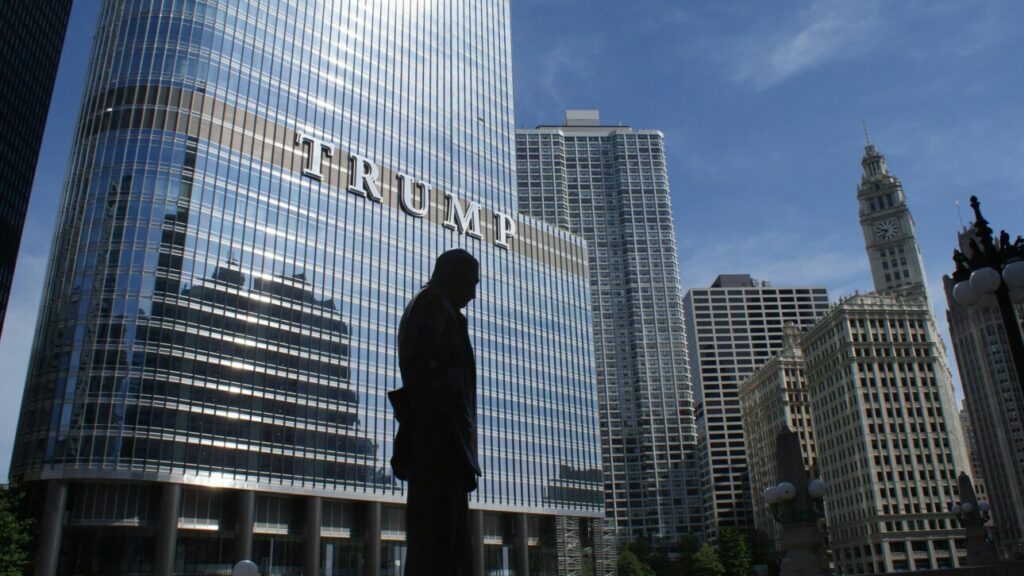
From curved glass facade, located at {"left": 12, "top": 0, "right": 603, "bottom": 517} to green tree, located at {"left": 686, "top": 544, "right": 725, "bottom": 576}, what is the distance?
32.1 meters

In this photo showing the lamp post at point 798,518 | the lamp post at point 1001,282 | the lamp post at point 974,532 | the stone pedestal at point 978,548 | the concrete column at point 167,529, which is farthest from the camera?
the concrete column at point 167,529

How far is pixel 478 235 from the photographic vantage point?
284ft

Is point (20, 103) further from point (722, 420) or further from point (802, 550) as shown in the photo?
point (722, 420)

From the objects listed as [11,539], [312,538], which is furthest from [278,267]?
[11,539]

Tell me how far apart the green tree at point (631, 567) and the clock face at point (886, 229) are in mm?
79101

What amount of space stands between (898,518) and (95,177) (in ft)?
339

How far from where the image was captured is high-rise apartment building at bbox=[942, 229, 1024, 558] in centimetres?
15462

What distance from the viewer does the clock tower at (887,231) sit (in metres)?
145

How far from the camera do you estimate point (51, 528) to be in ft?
174

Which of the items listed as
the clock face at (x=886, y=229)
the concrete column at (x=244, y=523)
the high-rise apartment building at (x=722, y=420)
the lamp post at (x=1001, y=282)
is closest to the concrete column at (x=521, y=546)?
the concrete column at (x=244, y=523)

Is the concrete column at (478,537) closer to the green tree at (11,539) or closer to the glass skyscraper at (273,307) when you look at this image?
the glass skyscraper at (273,307)

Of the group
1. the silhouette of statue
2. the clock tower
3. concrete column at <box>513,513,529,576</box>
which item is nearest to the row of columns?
concrete column at <box>513,513,529,576</box>

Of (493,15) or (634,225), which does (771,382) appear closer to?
(634,225)

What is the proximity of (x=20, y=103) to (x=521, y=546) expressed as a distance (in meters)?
108
